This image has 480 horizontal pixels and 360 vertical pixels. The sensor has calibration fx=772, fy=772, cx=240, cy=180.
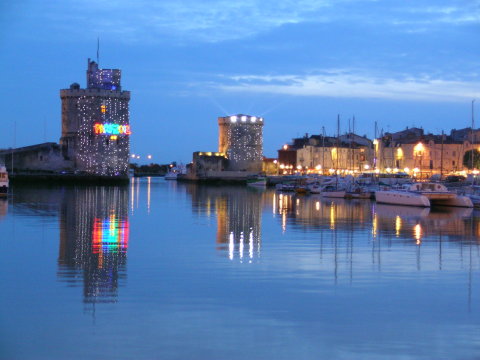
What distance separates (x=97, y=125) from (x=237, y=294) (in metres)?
54.6

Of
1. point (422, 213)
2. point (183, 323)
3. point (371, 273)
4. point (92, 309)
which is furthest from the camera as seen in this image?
point (422, 213)

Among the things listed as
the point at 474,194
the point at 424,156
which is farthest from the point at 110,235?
the point at 424,156

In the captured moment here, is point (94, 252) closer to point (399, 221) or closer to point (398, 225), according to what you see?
point (398, 225)

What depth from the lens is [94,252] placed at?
14312 mm

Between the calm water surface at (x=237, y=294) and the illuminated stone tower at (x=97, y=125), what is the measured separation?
44582 mm

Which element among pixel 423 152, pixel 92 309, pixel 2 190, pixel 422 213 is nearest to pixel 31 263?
pixel 92 309

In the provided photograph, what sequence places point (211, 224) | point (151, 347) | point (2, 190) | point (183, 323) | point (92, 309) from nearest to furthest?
point (151, 347) → point (183, 323) → point (92, 309) → point (211, 224) → point (2, 190)

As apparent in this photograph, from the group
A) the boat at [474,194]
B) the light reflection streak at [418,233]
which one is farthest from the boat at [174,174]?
the light reflection streak at [418,233]

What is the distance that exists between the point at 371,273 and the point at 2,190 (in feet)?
98.5

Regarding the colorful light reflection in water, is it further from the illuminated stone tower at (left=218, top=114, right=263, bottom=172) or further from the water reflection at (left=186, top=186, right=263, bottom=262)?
the illuminated stone tower at (left=218, top=114, right=263, bottom=172)

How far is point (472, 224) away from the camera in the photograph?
74.2ft

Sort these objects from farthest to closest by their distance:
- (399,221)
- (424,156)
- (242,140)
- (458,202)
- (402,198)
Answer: (242,140), (424,156), (402,198), (458,202), (399,221)

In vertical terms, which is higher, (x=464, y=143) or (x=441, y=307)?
(x=464, y=143)

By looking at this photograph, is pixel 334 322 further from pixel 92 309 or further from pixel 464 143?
pixel 464 143
